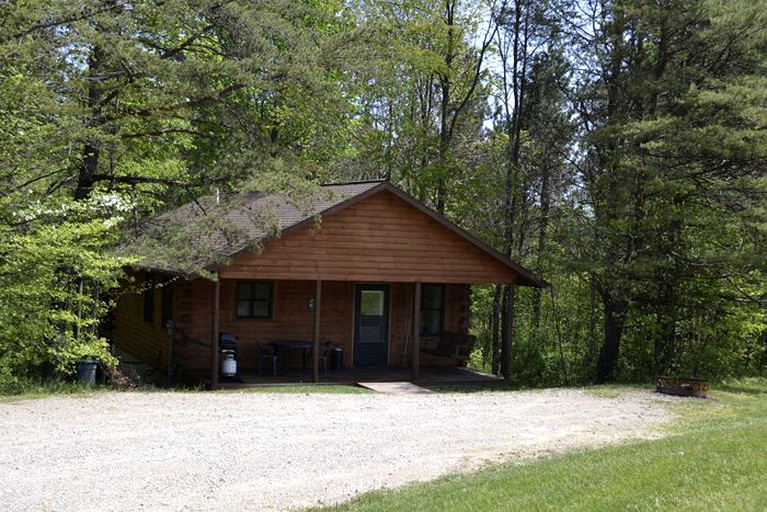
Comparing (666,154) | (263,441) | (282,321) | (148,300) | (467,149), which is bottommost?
(263,441)

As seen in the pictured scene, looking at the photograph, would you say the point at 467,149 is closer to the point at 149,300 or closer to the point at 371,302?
the point at 371,302

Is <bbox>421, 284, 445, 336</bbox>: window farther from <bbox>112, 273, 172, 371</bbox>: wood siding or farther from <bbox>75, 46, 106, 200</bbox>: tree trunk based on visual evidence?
<bbox>75, 46, 106, 200</bbox>: tree trunk

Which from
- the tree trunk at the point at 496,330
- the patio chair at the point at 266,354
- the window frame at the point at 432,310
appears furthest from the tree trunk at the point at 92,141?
the tree trunk at the point at 496,330

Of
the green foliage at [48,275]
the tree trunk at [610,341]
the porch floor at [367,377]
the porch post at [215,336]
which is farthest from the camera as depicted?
the tree trunk at [610,341]

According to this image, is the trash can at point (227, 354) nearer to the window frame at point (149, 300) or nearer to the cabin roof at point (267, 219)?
the cabin roof at point (267, 219)

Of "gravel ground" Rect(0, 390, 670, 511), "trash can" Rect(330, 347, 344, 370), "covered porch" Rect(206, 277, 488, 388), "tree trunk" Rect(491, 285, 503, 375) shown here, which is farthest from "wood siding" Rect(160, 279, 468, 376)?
"tree trunk" Rect(491, 285, 503, 375)

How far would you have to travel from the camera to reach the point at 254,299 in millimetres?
20078

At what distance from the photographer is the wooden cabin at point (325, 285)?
1789 cm

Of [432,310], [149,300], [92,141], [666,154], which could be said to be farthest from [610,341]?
[92,141]

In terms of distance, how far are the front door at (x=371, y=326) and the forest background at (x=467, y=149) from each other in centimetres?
302

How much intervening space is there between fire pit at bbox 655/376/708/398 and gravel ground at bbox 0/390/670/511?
80 cm

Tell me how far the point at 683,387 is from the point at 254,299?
967 cm

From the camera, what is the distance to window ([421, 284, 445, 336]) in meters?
22.2

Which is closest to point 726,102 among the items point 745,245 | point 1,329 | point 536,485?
point 745,245
